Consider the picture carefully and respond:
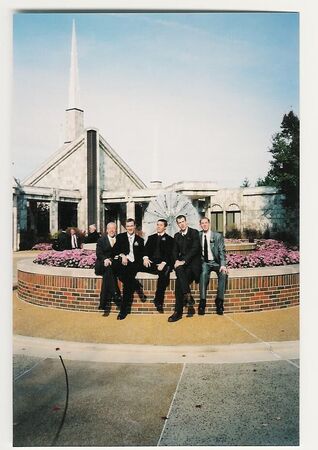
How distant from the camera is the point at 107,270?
539 centimetres

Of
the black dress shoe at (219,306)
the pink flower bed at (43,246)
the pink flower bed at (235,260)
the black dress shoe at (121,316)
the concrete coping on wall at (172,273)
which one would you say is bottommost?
the black dress shoe at (121,316)

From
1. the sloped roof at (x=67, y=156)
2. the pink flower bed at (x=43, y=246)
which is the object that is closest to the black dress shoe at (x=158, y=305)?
the sloped roof at (x=67, y=156)

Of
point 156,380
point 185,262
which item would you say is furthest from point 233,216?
point 156,380

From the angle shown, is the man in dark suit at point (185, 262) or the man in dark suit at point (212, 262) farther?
the man in dark suit at point (212, 262)

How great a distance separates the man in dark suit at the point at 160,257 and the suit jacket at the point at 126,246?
0.09 metres

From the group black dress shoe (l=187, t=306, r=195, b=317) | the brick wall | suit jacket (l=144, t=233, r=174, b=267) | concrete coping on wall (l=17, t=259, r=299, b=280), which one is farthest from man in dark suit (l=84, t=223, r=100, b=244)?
black dress shoe (l=187, t=306, r=195, b=317)

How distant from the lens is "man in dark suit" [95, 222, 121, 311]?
5410 mm

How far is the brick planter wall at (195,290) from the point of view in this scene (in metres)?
5.51

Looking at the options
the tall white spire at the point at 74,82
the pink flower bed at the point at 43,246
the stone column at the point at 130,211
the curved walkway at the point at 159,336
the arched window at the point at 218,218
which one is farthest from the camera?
the arched window at the point at 218,218

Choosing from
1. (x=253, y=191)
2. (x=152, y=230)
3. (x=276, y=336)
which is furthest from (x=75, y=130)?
(x=253, y=191)

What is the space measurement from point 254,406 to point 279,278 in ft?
9.03

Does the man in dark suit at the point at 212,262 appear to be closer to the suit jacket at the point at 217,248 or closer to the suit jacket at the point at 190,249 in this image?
the suit jacket at the point at 217,248

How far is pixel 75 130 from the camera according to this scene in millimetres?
6898

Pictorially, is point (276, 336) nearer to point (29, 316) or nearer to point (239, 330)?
point (239, 330)
